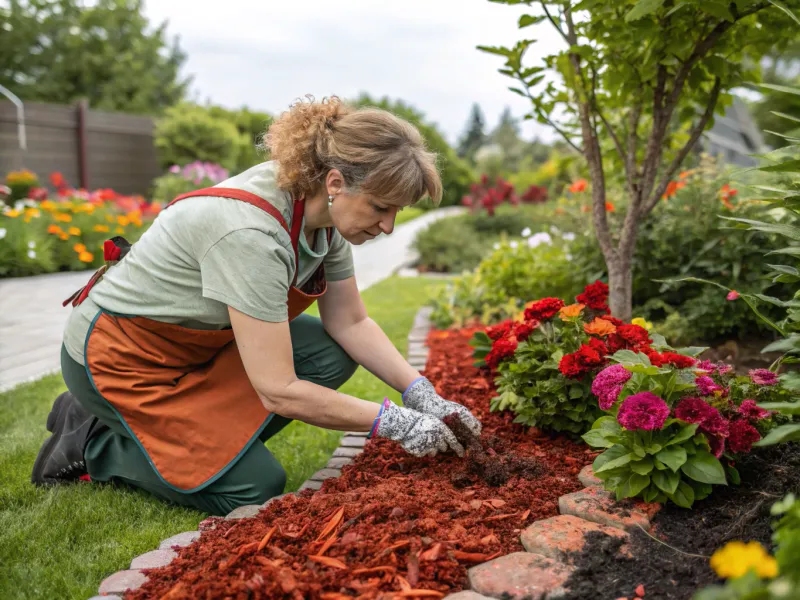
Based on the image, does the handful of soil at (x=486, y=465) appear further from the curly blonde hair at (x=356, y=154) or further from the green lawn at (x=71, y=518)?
the curly blonde hair at (x=356, y=154)

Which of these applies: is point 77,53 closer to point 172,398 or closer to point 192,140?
point 192,140

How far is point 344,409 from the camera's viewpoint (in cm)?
216

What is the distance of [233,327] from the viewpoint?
6.71ft

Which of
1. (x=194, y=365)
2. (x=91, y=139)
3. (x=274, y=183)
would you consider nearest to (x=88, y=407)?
(x=194, y=365)

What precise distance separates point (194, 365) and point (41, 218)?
5.29 metres

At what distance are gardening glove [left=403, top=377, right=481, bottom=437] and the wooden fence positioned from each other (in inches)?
411

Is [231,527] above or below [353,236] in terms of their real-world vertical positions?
below

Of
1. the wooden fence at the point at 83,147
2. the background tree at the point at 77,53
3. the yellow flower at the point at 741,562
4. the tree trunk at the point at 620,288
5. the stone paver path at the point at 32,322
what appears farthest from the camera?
the background tree at the point at 77,53

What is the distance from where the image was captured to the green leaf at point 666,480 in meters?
1.69

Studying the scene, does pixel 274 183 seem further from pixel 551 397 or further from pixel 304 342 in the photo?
A: pixel 551 397

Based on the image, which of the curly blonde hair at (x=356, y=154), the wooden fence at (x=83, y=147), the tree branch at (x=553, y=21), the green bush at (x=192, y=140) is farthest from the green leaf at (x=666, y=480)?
the green bush at (x=192, y=140)

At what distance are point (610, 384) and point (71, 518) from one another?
1.67m

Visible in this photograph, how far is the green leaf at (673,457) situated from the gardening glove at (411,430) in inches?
28.5

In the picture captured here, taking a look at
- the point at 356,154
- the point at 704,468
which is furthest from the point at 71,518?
the point at 704,468
